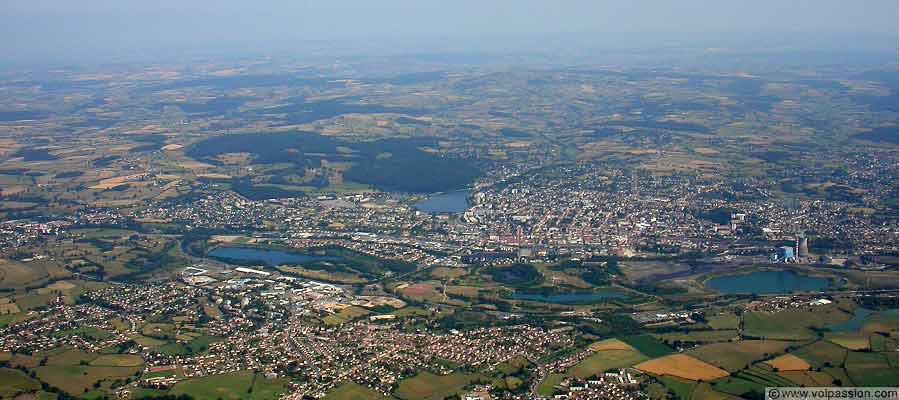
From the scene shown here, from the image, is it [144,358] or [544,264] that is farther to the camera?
[544,264]

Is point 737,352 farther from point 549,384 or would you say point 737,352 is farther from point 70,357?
point 70,357

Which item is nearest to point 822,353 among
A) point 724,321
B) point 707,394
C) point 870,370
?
point 870,370

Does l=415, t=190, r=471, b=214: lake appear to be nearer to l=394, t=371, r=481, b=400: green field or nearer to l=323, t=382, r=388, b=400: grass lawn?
l=394, t=371, r=481, b=400: green field

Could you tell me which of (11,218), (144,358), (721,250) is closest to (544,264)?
(721,250)

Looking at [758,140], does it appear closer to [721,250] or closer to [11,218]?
[721,250]

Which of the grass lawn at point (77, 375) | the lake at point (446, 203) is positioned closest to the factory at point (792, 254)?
the lake at point (446, 203)

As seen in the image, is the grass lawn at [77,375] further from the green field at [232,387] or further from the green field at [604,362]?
the green field at [604,362]
